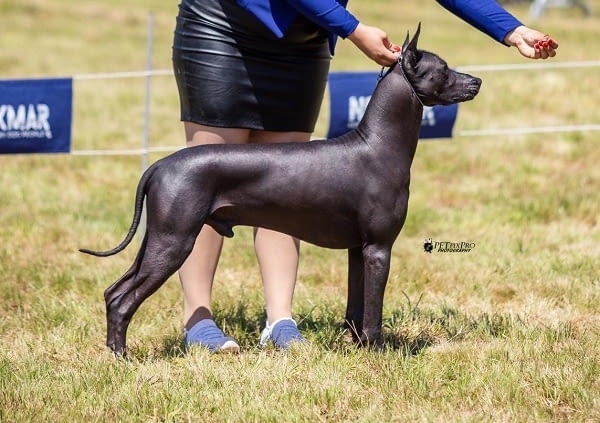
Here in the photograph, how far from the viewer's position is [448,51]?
52.0 feet

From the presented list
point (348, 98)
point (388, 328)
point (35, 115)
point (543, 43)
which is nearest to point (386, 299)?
point (388, 328)

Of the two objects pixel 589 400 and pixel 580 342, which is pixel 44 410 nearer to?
pixel 589 400

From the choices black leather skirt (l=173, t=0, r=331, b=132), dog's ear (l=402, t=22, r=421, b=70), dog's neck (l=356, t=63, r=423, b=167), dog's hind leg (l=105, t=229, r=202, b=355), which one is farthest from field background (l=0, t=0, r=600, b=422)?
dog's ear (l=402, t=22, r=421, b=70)

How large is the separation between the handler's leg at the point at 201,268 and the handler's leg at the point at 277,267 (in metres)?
0.19

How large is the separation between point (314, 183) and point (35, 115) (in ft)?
10.1

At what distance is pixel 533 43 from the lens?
12.8ft

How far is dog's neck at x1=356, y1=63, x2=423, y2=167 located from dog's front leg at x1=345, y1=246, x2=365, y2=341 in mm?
473

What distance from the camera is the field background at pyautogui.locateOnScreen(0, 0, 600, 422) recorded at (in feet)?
11.7

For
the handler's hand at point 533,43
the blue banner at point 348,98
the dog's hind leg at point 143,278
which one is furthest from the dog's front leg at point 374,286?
the blue banner at point 348,98

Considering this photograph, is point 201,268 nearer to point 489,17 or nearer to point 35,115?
point 489,17

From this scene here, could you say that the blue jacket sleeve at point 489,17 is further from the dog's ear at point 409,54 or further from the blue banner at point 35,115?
the blue banner at point 35,115

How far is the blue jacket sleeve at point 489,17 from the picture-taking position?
13.1 feet

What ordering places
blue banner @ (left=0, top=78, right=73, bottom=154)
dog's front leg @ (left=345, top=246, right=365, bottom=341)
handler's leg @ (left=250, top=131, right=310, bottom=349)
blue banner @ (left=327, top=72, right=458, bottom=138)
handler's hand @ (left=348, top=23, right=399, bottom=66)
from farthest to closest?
blue banner @ (left=327, top=72, right=458, bottom=138), blue banner @ (left=0, top=78, right=73, bottom=154), handler's leg @ (left=250, top=131, right=310, bottom=349), dog's front leg @ (left=345, top=246, right=365, bottom=341), handler's hand @ (left=348, top=23, right=399, bottom=66)

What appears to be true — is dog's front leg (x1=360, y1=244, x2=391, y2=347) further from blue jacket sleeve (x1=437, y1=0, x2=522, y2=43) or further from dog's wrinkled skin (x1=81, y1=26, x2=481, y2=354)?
blue jacket sleeve (x1=437, y1=0, x2=522, y2=43)
